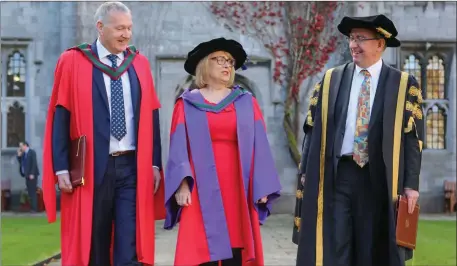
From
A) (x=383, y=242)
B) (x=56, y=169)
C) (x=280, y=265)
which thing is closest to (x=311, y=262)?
(x=383, y=242)

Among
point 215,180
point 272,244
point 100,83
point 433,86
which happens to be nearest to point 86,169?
point 100,83

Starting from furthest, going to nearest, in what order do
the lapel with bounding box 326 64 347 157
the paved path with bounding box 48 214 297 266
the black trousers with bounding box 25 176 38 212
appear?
1. the black trousers with bounding box 25 176 38 212
2. the paved path with bounding box 48 214 297 266
3. the lapel with bounding box 326 64 347 157

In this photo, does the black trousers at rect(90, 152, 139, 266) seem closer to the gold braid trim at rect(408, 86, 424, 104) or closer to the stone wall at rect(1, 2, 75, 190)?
the gold braid trim at rect(408, 86, 424, 104)

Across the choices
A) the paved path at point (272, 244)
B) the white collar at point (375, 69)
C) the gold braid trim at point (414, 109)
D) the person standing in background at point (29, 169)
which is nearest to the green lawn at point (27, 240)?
the paved path at point (272, 244)

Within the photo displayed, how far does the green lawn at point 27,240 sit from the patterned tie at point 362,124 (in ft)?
15.3

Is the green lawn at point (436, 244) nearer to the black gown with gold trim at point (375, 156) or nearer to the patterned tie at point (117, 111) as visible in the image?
the black gown with gold trim at point (375, 156)

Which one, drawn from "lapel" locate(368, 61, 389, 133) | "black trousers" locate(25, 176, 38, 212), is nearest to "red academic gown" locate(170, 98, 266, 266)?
"lapel" locate(368, 61, 389, 133)

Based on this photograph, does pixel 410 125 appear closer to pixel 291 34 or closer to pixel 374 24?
pixel 374 24

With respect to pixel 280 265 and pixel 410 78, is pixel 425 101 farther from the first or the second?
pixel 410 78

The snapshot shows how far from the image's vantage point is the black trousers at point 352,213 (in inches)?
198

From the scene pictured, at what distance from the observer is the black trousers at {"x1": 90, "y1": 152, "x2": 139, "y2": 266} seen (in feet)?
16.4

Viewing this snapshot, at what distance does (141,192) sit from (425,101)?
13400mm

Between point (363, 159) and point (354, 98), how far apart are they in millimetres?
414

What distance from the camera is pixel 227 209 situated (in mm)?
5332
